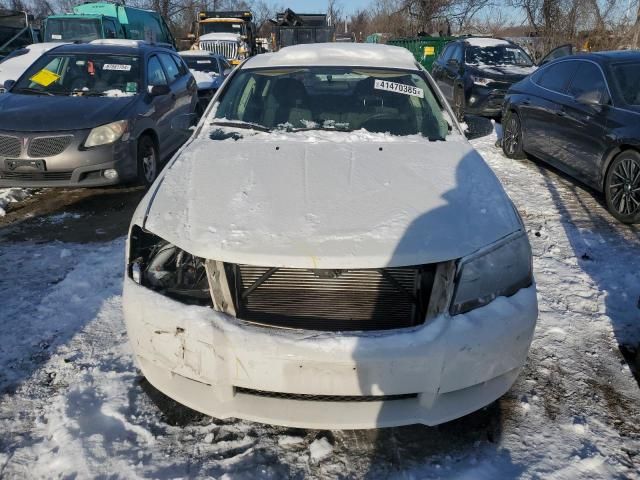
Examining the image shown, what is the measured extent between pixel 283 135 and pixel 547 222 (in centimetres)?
325

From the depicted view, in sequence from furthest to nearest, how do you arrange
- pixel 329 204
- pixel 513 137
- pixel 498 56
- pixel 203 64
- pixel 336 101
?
pixel 203 64
pixel 498 56
pixel 513 137
pixel 336 101
pixel 329 204

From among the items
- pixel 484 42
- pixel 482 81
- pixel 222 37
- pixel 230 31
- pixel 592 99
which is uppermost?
pixel 230 31

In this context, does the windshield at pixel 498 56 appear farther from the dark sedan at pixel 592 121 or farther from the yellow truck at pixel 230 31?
the yellow truck at pixel 230 31

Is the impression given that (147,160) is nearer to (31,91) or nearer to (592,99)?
(31,91)

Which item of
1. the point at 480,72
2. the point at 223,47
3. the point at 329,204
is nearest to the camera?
the point at 329,204

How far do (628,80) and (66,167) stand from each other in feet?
19.4

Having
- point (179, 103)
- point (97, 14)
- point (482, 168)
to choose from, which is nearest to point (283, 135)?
point (482, 168)

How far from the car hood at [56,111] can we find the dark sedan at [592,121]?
511cm

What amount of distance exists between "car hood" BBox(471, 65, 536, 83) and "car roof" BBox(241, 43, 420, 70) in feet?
23.3

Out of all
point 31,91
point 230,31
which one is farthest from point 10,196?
point 230,31

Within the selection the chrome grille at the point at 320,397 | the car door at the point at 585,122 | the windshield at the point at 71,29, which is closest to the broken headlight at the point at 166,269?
the chrome grille at the point at 320,397

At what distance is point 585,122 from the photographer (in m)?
5.75

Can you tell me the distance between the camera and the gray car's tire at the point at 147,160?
599 centimetres

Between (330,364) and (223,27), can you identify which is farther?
(223,27)
